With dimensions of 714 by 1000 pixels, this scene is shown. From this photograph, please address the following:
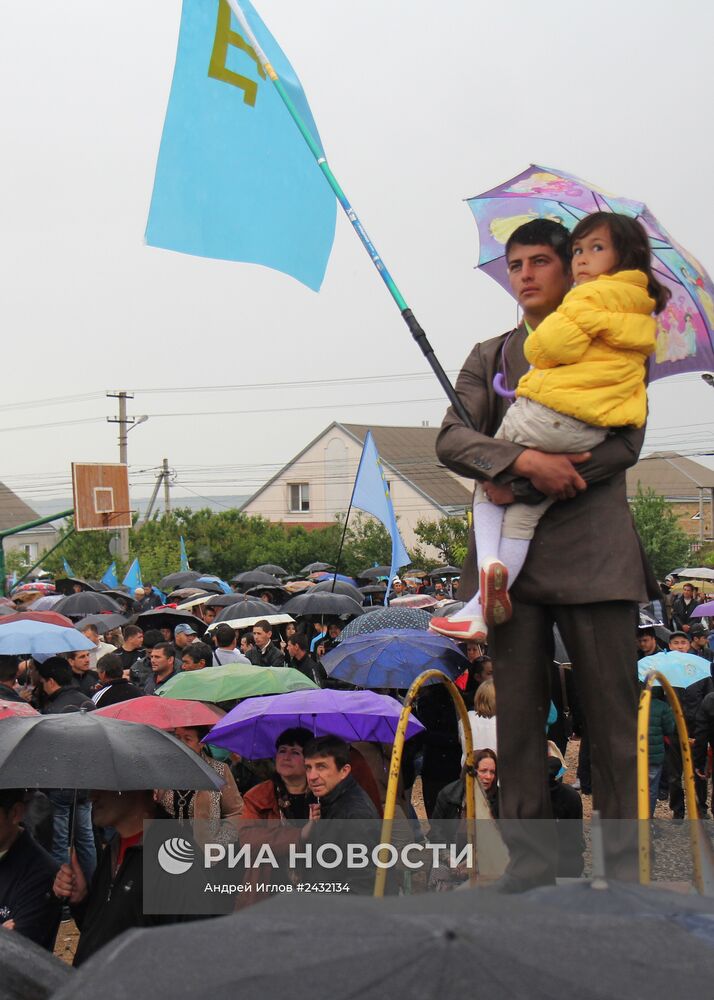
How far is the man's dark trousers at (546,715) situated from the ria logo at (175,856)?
6.32ft

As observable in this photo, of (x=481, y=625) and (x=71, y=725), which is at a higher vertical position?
(x=481, y=625)

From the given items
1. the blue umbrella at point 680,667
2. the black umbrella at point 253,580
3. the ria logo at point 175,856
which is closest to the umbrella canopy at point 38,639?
the blue umbrella at point 680,667

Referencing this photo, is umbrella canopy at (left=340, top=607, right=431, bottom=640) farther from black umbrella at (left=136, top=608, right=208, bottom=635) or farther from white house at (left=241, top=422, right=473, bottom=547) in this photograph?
white house at (left=241, top=422, right=473, bottom=547)

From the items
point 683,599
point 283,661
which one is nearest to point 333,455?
point 683,599

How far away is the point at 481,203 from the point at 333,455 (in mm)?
71358

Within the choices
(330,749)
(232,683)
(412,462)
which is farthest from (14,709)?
(412,462)

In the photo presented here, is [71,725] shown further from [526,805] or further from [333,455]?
[333,455]

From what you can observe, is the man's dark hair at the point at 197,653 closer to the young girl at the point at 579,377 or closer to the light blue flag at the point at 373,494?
the young girl at the point at 579,377

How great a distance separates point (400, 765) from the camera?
324cm

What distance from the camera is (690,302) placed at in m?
4.08

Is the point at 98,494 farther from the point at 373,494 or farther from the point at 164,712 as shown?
the point at 164,712

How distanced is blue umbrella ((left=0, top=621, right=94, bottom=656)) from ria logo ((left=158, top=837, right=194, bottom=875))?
6.00m

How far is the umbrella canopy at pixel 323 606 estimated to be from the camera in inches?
672

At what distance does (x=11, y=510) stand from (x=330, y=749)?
8300cm
